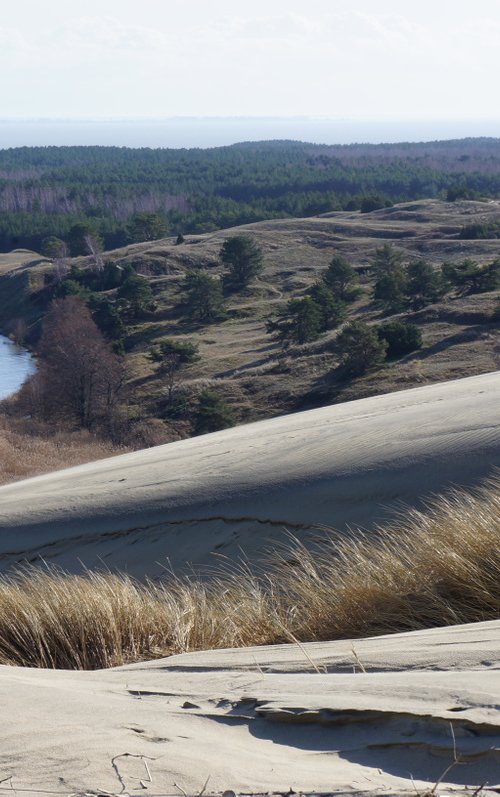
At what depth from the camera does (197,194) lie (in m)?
122

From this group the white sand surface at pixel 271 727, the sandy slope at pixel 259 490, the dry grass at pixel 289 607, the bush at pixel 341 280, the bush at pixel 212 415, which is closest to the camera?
the white sand surface at pixel 271 727

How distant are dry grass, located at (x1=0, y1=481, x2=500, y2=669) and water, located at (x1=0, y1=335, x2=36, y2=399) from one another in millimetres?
34652

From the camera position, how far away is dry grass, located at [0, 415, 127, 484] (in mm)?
22125

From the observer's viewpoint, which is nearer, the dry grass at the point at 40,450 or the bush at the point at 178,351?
the dry grass at the point at 40,450

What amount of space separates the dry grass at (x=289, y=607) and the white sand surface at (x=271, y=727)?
0.99 meters

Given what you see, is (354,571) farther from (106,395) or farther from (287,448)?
(106,395)

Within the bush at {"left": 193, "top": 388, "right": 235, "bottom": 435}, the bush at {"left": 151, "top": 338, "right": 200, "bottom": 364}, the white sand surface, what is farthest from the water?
the white sand surface

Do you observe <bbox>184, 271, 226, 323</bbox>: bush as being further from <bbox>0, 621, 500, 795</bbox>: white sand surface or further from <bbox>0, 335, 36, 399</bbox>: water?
<bbox>0, 621, 500, 795</bbox>: white sand surface

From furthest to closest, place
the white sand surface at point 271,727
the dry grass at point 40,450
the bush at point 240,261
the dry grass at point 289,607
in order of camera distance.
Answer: the bush at point 240,261 → the dry grass at point 40,450 → the dry grass at point 289,607 → the white sand surface at point 271,727

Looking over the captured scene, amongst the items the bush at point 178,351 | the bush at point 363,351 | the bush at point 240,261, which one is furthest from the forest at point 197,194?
the bush at point 363,351

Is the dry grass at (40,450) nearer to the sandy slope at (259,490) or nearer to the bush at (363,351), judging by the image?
the bush at (363,351)

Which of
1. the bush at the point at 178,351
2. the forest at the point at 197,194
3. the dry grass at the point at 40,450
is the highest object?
the forest at the point at 197,194

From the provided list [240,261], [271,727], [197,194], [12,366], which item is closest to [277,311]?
[240,261]

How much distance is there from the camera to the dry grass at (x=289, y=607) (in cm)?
408
